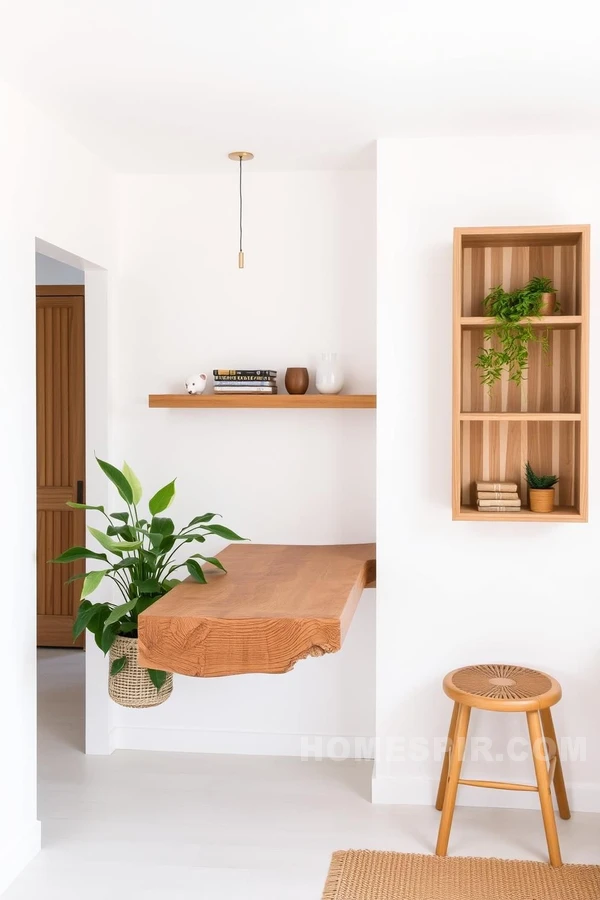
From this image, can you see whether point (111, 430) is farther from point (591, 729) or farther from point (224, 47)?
point (591, 729)

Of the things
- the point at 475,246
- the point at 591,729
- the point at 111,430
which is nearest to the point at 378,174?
the point at 475,246

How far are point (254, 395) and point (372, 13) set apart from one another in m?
1.67

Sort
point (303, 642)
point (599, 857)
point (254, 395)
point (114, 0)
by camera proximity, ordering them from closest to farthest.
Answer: point (114, 0), point (303, 642), point (599, 857), point (254, 395)

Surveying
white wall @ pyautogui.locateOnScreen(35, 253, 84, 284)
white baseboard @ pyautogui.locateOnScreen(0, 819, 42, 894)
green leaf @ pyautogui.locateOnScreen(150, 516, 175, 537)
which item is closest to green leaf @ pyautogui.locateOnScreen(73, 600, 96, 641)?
green leaf @ pyautogui.locateOnScreen(150, 516, 175, 537)

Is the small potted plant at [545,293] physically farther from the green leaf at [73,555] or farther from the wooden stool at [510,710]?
the green leaf at [73,555]

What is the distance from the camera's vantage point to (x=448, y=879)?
2758 mm

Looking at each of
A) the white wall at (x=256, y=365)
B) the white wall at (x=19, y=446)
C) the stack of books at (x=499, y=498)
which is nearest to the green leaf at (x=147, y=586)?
the white wall at (x=19, y=446)

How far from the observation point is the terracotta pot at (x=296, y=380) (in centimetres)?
360

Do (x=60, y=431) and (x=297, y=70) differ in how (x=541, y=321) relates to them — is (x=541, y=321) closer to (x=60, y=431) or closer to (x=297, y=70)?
(x=297, y=70)

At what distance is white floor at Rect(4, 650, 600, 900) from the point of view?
9.00 feet

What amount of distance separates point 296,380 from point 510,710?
1545mm

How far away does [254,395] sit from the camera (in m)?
3.59

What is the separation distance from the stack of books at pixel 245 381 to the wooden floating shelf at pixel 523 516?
99cm

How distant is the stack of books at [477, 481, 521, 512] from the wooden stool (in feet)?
1.96
